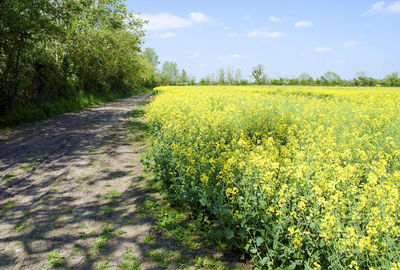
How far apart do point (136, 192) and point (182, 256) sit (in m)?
2.15

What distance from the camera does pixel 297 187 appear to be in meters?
3.31

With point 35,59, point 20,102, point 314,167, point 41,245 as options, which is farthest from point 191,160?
point 35,59

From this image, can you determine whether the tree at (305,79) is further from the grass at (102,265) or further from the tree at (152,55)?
the tree at (152,55)

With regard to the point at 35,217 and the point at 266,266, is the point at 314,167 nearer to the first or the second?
the point at 266,266

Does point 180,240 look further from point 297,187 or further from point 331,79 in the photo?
point 331,79

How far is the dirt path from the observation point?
11.0ft

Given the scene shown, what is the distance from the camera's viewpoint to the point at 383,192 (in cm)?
274

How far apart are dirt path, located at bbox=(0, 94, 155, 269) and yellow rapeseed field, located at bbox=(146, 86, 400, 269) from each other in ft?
3.38

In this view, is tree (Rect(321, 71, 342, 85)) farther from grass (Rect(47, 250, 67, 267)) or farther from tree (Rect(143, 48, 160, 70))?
tree (Rect(143, 48, 160, 70))

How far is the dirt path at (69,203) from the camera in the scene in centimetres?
335

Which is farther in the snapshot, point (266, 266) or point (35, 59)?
point (35, 59)

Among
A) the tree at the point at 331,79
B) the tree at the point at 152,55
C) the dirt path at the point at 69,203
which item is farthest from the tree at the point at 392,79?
the tree at the point at 152,55

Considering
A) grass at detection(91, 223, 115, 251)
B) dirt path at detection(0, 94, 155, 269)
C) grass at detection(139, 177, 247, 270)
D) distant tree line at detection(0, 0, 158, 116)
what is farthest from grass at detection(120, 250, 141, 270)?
distant tree line at detection(0, 0, 158, 116)

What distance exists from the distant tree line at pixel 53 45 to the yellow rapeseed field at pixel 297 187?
836 centimetres
